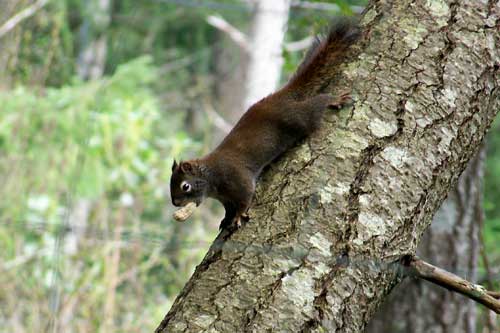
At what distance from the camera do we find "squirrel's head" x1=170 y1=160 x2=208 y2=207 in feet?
8.45

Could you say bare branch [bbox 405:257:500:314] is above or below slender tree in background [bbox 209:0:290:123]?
above

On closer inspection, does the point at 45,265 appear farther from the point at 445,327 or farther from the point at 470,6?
the point at 470,6

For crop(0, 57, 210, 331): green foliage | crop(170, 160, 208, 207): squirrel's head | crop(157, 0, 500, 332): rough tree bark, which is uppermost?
crop(157, 0, 500, 332): rough tree bark

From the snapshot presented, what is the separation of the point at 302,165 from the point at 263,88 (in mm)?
5004

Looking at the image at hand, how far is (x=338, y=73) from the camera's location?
207 cm

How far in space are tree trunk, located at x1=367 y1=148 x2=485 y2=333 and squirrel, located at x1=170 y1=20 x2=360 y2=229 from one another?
3.84ft

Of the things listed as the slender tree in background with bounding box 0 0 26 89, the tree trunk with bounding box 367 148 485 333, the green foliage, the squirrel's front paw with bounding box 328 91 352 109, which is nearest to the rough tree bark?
the squirrel's front paw with bounding box 328 91 352 109

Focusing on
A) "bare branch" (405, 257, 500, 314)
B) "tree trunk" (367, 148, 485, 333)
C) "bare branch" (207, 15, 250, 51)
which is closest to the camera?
"bare branch" (405, 257, 500, 314)

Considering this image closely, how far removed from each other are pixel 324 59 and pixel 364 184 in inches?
25.3

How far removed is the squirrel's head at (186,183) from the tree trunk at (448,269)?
1.21 metres

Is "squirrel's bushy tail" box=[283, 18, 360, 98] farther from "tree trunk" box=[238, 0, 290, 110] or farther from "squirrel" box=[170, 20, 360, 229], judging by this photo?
"tree trunk" box=[238, 0, 290, 110]

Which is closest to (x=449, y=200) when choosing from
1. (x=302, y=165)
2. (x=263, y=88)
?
(x=302, y=165)

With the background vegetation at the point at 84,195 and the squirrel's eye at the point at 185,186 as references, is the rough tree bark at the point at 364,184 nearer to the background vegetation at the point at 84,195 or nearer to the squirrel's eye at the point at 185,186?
the squirrel's eye at the point at 185,186

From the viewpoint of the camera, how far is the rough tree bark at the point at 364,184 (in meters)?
1.58
